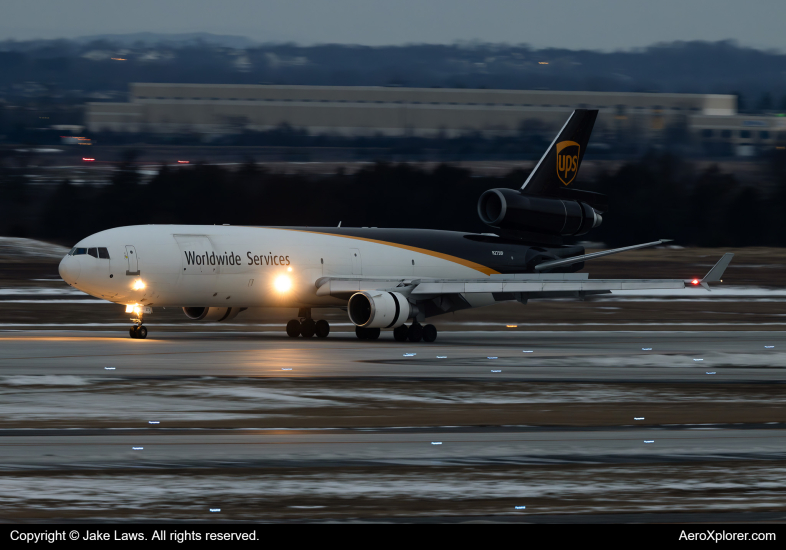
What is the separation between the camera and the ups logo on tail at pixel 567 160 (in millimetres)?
46531

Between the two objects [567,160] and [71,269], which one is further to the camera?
[567,160]

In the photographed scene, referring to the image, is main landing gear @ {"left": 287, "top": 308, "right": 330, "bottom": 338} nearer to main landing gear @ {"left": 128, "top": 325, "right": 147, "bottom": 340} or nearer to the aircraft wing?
the aircraft wing

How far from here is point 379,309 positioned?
38.6 meters

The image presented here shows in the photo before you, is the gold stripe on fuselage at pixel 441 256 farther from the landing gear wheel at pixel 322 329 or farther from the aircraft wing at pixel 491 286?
the landing gear wheel at pixel 322 329

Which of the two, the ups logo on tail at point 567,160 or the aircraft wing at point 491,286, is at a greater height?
the ups logo on tail at point 567,160

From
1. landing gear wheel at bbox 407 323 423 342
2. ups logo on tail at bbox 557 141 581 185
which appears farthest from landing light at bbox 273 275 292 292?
ups logo on tail at bbox 557 141 581 185

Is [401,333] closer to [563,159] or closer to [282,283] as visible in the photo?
[282,283]

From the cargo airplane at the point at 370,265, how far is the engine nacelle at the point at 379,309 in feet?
0.15

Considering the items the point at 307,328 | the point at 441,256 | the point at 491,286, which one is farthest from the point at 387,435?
the point at 441,256

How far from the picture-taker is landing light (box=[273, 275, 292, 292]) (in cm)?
4019

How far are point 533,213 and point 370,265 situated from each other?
727 cm

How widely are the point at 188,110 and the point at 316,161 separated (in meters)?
34.6

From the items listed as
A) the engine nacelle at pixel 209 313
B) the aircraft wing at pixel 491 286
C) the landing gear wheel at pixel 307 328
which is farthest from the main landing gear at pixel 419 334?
the engine nacelle at pixel 209 313
